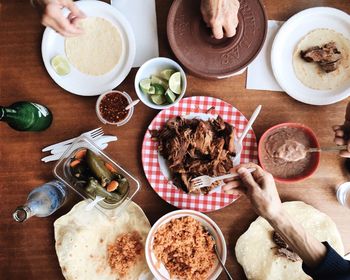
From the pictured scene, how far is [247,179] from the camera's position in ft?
6.70

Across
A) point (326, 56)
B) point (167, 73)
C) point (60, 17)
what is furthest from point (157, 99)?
point (326, 56)

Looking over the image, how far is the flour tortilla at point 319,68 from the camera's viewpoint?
2.35 meters

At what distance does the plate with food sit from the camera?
2.26m

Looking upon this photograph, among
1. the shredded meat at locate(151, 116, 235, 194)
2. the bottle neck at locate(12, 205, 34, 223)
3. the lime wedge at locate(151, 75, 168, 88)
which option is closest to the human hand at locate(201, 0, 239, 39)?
the lime wedge at locate(151, 75, 168, 88)

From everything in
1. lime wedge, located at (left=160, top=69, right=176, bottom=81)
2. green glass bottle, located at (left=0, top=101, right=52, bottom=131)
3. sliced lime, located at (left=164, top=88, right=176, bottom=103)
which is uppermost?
lime wedge, located at (left=160, top=69, right=176, bottom=81)

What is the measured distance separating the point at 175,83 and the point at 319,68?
0.85 meters

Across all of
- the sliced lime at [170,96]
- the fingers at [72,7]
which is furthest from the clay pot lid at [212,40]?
the fingers at [72,7]

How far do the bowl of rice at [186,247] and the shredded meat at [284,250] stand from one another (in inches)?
13.0

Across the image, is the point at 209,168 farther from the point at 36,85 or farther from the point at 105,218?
the point at 36,85

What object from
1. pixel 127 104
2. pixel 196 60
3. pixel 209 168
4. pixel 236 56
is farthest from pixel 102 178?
pixel 236 56

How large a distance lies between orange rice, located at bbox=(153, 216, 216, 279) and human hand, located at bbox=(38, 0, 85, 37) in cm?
115

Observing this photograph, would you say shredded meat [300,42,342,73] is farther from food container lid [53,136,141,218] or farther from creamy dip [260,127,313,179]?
food container lid [53,136,141,218]

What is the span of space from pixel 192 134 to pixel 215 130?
0.48 ft

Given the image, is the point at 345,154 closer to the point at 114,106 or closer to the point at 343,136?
the point at 343,136
